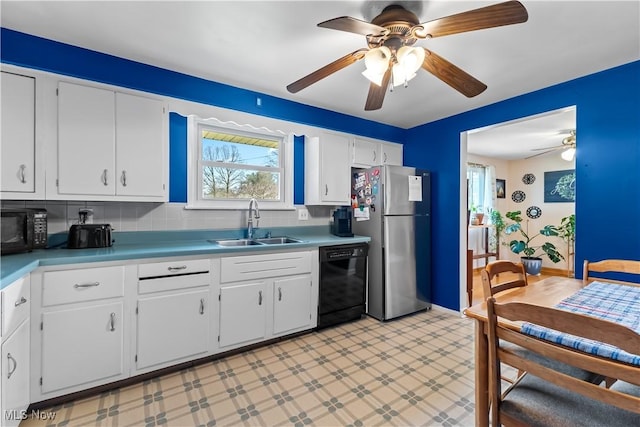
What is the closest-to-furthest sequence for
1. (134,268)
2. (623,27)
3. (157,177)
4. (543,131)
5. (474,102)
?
(623,27), (134,268), (157,177), (474,102), (543,131)

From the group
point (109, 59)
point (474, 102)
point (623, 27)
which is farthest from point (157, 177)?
point (623, 27)

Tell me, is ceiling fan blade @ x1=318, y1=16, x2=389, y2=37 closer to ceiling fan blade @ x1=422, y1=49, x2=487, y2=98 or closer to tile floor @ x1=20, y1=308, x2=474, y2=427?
ceiling fan blade @ x1=422, y1=49, x2=487, y2=98

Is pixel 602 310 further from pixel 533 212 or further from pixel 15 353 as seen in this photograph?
pixel 533 212

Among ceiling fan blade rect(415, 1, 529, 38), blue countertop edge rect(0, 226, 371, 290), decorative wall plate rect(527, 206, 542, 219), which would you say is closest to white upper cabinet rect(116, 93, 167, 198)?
blue countertop edge rect(0, 226, 371, 290)

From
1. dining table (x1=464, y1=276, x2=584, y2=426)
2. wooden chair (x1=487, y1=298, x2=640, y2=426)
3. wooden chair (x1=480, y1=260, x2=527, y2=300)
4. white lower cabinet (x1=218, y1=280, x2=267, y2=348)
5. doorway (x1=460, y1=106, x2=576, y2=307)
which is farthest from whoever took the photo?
doorway (x1=460, y1=106, x2=576, y2=307)

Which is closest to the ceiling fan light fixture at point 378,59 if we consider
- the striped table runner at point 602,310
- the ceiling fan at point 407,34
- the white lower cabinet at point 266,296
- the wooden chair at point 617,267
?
the ceiling fan at point 407,34

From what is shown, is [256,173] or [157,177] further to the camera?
[256,173]

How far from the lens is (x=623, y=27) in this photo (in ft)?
5.81

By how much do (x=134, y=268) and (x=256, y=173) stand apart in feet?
4.92

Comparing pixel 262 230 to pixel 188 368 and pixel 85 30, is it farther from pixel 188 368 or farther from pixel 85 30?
pixel 85 30

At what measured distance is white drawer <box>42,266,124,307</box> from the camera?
169 cm

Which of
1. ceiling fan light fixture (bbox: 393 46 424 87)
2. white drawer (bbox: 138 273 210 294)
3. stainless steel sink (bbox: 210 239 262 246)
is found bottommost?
white drawer (bbox: 138 273 210 294)

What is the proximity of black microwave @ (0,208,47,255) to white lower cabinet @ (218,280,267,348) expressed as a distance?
1231mm

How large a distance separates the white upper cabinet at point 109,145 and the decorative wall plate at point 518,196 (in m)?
6.49
